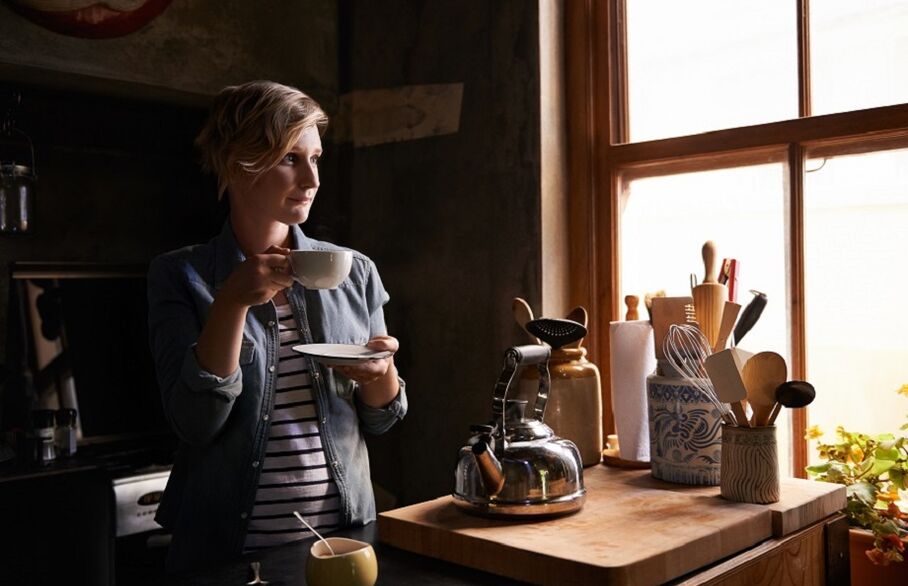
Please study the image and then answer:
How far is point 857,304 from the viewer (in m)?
1.85

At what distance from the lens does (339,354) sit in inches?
54.0

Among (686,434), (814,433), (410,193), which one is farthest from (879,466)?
(410,193)

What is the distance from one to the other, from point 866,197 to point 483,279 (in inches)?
39.5

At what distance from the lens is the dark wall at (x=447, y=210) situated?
2.30m

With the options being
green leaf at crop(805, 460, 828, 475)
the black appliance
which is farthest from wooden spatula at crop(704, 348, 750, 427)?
the black appliance

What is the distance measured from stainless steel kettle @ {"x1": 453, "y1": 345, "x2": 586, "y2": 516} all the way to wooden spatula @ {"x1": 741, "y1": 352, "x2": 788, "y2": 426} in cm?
33

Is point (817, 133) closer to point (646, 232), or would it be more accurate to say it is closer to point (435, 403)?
point (646, 232)

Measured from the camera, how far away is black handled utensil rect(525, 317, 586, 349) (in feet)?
5.21

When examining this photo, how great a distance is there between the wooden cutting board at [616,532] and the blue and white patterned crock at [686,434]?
4 centimetres

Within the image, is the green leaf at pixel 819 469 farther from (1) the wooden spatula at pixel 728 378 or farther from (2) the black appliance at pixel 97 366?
(2) the black appliance at pixel 97 366

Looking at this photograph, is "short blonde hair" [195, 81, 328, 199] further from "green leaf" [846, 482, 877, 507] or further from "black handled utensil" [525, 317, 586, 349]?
"green leaf" [846, 482, 877, 507]

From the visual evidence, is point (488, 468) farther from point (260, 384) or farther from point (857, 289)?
point (857, 289)

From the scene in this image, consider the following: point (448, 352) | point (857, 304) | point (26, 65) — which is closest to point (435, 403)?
point (448, 352)

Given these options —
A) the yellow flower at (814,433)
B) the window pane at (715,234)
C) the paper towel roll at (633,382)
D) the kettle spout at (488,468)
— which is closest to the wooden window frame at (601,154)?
the window pane at (715,234)
